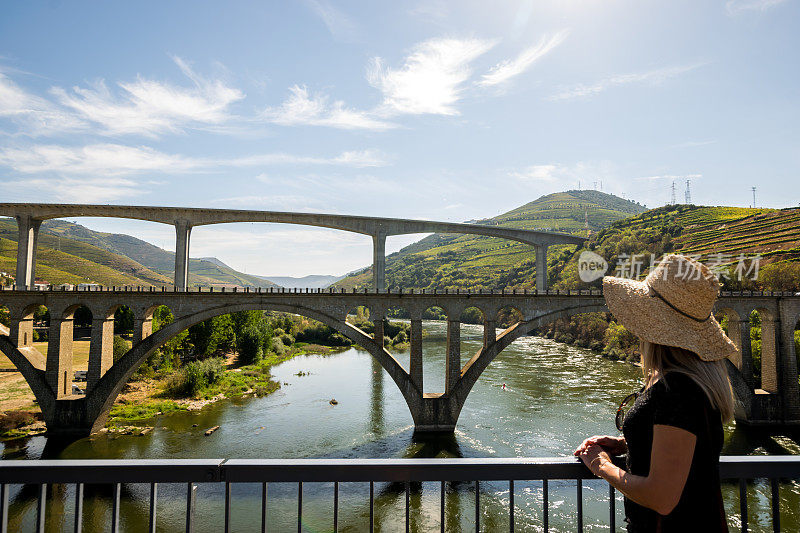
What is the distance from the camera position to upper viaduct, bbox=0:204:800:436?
20.3 meters

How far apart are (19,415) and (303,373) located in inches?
727

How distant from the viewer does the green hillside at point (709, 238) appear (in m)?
44.9

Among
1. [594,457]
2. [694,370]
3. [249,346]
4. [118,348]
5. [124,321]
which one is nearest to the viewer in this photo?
[694,370]

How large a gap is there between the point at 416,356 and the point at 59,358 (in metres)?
16.6

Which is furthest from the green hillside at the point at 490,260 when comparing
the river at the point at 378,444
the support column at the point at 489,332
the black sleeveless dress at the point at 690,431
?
the black sleeveless dress at the point at 690,431

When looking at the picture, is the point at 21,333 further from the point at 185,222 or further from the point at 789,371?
the point at 789,371

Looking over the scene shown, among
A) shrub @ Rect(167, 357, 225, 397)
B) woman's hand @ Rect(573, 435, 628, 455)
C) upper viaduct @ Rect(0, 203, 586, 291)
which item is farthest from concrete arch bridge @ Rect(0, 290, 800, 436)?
woman's hand @ Rect(573, 435, 628, 455)

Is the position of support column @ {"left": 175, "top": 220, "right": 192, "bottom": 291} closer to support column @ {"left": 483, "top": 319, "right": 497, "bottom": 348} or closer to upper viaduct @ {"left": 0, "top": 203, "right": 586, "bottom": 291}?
upper viaduct @ {"left": 0, "top": 203, "right": 586, "bottom": 291}

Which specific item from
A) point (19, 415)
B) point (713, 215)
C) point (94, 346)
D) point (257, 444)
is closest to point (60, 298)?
point (94, 346)

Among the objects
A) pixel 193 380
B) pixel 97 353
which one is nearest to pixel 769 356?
pixel 193 380

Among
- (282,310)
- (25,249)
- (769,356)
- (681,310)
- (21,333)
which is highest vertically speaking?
(25,249)

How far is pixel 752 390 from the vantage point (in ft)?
76.7

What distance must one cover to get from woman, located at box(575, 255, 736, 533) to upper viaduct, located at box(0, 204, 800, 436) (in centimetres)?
1877

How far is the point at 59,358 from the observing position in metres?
20.2
